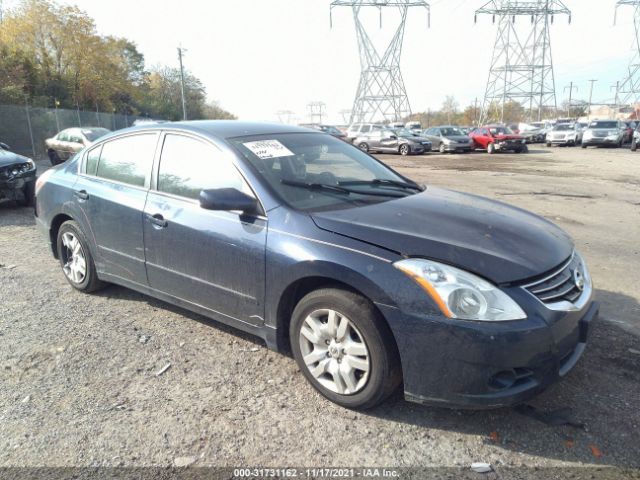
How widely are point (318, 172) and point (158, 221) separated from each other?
1285mm

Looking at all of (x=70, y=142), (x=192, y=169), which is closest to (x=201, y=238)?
(x=192, y=169)

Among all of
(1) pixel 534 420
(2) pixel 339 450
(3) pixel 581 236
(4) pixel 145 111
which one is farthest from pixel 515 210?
(4) pixel 145 111

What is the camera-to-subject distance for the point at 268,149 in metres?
3.68

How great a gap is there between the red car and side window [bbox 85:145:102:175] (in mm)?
25607

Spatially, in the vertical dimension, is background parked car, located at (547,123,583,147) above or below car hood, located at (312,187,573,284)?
below

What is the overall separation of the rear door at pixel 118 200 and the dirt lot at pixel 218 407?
499 millimetres

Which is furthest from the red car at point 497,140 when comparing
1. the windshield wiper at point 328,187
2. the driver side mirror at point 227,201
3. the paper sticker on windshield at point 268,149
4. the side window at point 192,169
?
the driver side mirror at point 227,201

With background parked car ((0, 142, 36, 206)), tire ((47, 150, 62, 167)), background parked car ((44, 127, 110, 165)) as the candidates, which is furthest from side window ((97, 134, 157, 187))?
tire ((47, 150, 62, 167))

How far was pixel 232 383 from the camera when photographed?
3.21 metres

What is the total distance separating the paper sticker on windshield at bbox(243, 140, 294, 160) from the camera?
3.58 m

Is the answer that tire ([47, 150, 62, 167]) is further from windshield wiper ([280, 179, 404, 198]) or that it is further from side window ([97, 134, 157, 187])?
windshield wiper ([280, 179, 404, 198])

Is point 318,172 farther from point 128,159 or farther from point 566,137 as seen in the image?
point 566,137

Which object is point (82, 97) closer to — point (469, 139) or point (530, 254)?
point (469, 139)

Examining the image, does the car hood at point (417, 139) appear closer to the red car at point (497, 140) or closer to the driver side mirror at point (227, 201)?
the red car at point (497, 140)
